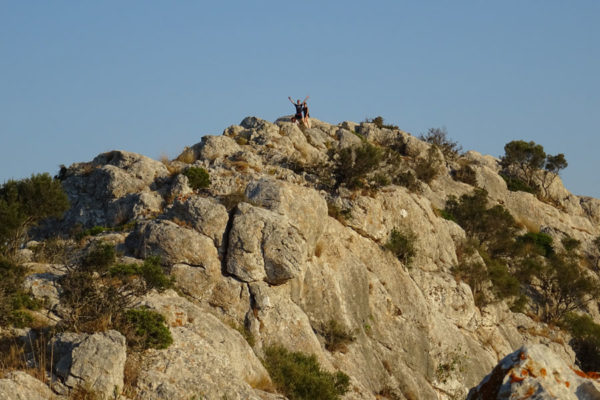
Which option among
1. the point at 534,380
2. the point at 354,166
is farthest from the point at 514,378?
the point at 354,166

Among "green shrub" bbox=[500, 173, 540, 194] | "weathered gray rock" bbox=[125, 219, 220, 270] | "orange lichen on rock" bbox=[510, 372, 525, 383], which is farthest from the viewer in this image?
"green shrub" bbox=[500, 173, 540, 194]

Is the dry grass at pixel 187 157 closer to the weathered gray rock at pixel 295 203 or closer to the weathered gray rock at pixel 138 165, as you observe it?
the weathered gray rock at pixel 138 165

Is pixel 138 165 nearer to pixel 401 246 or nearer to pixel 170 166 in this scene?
pixel 170 166

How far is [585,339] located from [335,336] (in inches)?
968

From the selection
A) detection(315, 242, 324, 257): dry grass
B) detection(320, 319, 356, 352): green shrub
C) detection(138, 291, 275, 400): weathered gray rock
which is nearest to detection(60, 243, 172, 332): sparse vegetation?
detection(138, 291, 275, 400): weathered gray rock

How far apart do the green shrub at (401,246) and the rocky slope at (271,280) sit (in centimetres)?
32

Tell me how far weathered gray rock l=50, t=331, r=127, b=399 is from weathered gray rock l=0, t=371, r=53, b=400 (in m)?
0.57

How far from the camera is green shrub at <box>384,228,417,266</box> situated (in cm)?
3816

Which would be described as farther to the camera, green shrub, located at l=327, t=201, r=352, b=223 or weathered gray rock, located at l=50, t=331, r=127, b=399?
green shrub, located at l=327, t=201, r=352, b=223

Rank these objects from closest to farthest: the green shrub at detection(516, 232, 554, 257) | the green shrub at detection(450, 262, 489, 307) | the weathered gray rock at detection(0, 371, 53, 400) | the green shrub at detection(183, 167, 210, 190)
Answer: the weathered gray rock at detection(0, 371, 53, 400)
the green shrub at detection(183, 167, 210, 190)
the green shrub at detection(450, 262, 489, 307)
the green shrub at detection(516, 232, 554, 257)

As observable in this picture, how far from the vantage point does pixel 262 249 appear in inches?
1145

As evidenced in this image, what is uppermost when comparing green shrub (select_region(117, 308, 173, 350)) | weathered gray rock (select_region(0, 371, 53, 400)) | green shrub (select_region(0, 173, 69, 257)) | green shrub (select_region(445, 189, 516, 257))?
green shrub (select_region(445, 189, 516, 257))

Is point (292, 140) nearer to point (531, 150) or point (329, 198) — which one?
point (329, 198)

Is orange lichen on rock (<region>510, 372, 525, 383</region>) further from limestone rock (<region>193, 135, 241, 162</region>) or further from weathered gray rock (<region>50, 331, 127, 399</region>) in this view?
limestone rock (<region>193, 135, 241, 162</region>)
